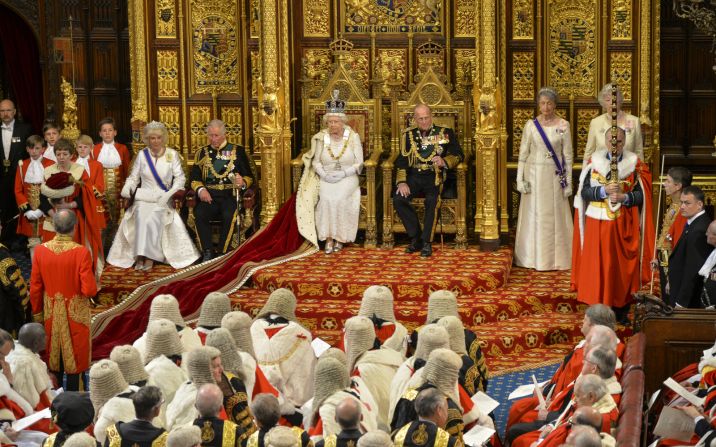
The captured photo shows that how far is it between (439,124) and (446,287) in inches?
98.1

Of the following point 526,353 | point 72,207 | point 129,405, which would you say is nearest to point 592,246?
point 526,353

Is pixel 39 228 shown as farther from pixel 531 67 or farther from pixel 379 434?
pixel 379 434

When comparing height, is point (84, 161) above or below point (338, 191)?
above

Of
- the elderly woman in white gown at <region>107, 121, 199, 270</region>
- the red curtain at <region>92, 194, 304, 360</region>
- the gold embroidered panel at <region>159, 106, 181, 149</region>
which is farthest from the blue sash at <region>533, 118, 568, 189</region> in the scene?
the gold embroidered panel at <region>159, 106, 181, 149</region>

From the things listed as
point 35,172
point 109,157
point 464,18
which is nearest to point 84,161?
point 109,157

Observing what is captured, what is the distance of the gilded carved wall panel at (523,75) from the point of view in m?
16.1

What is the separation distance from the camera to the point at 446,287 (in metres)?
14.0

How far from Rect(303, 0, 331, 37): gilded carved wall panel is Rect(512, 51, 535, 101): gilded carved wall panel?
206 centimetres

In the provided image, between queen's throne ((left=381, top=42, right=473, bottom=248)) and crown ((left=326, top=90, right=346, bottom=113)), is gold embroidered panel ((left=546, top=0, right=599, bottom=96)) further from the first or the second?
crown ((left=326, top=90, right=346, bottom=113))

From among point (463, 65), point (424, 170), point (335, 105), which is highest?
point (463, 65)

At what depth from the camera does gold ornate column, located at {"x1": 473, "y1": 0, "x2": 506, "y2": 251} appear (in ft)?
50.1

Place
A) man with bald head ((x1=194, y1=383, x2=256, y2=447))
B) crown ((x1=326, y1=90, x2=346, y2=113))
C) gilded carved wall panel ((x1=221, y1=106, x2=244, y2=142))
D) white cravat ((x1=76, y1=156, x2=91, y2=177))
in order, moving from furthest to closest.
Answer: gilded carved wall panel ((x1=221, y1=106, x2=244, y2=142)), crown ((x1=326, y1=90, x2=346, y2=113)), white cravat ((x1=76, y1=156, x2=91, y2=177)), man with bald head ((x1=194, y1=383, x2=256, y2=447))

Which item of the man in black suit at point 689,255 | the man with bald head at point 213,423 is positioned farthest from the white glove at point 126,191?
the man with bald head at point 213,423

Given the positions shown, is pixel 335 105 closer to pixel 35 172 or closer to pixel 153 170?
pixel 153 170
